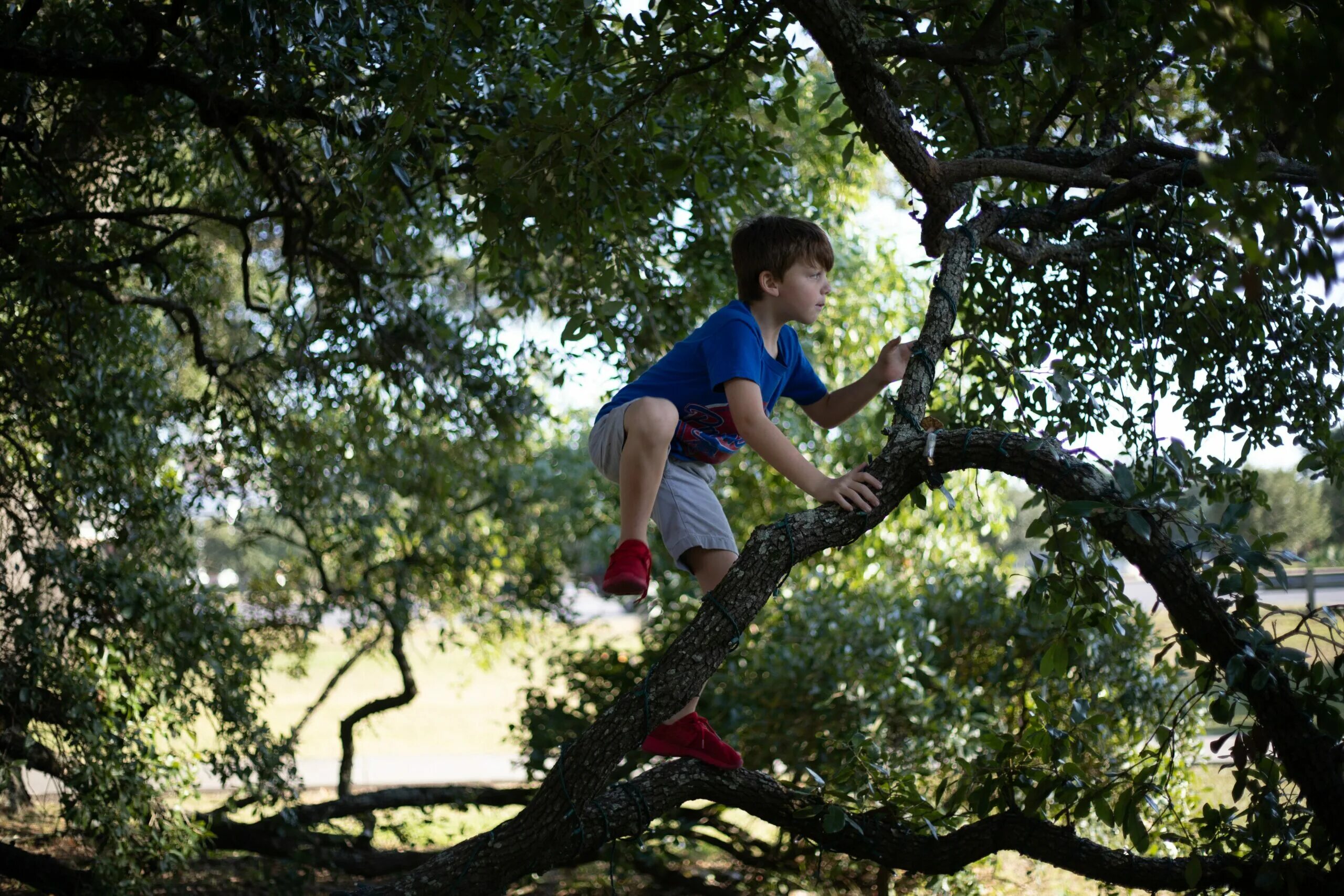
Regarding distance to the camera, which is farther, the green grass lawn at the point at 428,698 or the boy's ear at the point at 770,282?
the green grass lawn at the point at 428,698

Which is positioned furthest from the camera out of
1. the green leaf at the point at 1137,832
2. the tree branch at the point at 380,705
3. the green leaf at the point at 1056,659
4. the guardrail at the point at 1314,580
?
the tree branch at the point at 380,705

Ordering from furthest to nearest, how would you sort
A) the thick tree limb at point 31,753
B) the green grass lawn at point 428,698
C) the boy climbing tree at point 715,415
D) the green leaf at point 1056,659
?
the green grass lawn at point 428,698
the thick tree limb at point 31,753
the boy climbing tree at point 715,415
the green leaf at point 1056,659

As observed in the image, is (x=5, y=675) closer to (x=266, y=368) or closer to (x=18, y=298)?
(x=18, y=298)

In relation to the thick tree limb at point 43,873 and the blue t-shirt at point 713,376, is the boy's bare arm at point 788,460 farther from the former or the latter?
the thick tree limb at point 43,873

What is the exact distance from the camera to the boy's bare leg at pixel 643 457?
2340 mm

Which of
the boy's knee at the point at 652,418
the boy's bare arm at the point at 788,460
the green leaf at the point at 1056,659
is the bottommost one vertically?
the green leaf at the point at 1056,659

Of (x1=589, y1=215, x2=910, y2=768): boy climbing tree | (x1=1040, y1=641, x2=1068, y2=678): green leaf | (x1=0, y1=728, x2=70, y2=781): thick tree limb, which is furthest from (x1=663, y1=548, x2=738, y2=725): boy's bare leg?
(x1=0, y1=728, x2=70, y2=781): thick tree limb

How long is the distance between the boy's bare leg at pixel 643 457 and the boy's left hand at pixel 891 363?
1.74ft

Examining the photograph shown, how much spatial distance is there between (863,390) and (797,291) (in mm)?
330

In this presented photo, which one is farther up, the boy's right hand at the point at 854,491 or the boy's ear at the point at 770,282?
the boy's ear at the point at 770,282

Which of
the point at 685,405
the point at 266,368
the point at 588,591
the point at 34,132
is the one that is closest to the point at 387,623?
the point at 588,591

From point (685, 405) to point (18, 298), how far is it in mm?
3222


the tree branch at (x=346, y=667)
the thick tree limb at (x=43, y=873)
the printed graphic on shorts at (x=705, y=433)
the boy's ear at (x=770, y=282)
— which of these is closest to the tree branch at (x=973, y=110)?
the boy's ear at (x=770, y=282)

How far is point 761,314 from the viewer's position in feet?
8.43
